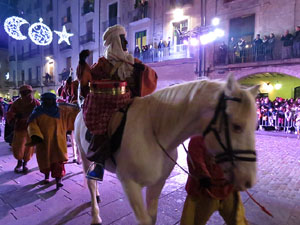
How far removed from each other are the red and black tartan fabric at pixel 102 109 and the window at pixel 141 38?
17212 millimetres

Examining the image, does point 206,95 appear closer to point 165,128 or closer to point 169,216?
point 165,128

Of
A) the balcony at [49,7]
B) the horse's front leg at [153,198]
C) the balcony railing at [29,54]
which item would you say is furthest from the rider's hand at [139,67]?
the balcony railing at [29,54]

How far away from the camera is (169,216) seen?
2.87 metres

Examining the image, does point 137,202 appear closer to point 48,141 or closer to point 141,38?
point 48,141

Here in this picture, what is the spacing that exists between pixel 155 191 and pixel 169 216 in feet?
3.17

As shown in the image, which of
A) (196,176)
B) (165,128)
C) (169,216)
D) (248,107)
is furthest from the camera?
(169,216)

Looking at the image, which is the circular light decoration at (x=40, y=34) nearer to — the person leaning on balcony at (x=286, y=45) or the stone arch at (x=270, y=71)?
the stone arch at (x=270, y=71)

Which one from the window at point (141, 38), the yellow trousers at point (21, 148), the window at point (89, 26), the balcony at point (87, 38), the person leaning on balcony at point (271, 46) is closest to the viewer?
the yellow trousers at point (21, 148)

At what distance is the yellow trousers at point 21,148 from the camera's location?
4.81 metres

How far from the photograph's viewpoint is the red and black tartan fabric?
2.08m

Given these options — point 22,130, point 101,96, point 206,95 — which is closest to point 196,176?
point 206,95

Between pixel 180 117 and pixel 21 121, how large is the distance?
185 inches

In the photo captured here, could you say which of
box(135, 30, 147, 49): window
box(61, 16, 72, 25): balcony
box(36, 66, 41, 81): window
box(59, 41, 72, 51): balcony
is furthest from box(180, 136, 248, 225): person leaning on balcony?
box(36, 66, 41, 81): window

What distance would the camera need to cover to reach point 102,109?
214 centimetres
